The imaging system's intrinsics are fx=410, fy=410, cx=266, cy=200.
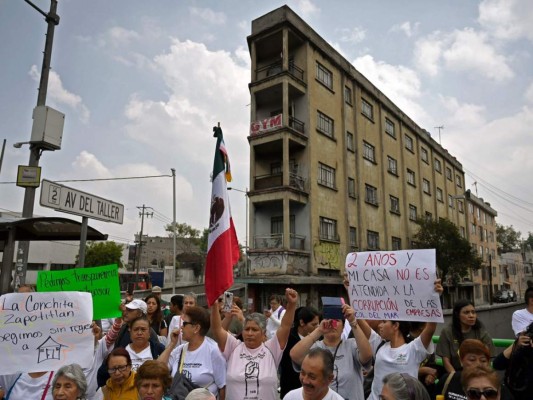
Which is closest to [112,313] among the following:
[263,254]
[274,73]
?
[263,254]

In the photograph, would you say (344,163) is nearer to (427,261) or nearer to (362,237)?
(362,237)

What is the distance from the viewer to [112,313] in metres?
4.92

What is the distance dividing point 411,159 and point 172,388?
35181 millimetres

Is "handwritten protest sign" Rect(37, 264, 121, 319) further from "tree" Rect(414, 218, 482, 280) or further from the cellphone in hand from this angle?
"tree" Rect(414, 218, 482, 280)

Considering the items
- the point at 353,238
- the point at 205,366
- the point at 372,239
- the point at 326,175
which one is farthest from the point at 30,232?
the point at 372,239

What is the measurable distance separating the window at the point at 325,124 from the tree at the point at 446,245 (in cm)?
1227

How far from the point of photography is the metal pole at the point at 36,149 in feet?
22.5

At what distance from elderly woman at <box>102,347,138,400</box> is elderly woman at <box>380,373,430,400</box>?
220 centimetres

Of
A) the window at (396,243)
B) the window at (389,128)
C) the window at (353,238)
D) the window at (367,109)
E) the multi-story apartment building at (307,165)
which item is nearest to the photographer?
the multi-story apartment building at (307,165)

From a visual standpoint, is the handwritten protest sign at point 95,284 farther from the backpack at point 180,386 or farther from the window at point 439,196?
the window at point 439,196

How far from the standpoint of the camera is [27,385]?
3.81 meters

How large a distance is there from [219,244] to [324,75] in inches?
885

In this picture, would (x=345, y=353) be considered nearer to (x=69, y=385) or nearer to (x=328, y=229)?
(x=69, y=385)

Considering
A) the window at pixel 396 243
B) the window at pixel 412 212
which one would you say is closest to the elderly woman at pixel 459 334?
the window at pixel 396 243
